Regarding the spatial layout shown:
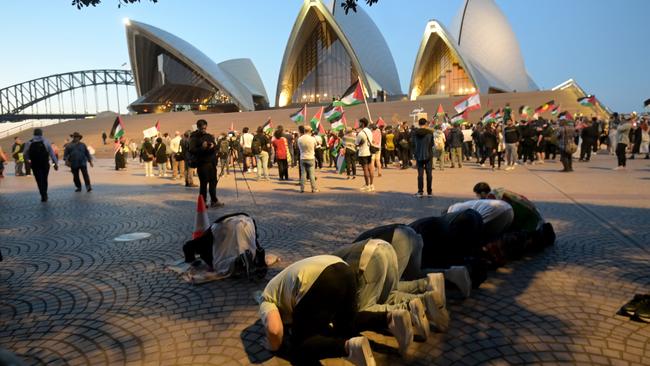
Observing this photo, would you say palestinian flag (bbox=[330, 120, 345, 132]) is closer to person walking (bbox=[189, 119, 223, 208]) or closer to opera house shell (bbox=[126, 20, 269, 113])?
person walking (bbox=[189, 119, 223, 208])

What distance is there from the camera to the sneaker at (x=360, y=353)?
2313mm

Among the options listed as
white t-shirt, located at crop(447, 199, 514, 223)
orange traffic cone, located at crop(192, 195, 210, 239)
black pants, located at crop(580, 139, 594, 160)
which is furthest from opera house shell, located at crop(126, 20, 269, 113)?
white t-shirt, located at crop(447, 199, 514, 223)

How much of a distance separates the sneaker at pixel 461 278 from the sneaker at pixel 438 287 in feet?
1.38

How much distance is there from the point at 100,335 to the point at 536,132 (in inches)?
659

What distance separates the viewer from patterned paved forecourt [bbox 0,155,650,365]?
2795 millimetres

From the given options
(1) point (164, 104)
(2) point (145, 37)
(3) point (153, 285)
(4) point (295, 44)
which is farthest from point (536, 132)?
(1) point (164, 104)

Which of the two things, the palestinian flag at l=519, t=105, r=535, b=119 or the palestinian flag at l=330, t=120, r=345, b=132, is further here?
the palestinian flag at l=519, t=105, r=535, b=119

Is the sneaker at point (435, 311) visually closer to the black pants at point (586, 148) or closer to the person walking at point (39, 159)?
the person walking at point (39, 159)

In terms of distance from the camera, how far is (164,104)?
6344 cm

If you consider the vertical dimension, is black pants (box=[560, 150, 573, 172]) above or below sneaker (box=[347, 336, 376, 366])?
Result: above

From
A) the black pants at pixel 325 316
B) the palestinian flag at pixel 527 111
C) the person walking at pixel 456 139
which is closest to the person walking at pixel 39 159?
the black pants at pixel 325 316

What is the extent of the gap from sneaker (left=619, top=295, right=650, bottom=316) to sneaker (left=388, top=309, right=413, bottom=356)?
1708 mm

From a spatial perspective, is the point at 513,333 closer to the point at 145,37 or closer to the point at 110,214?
the point at 110,214

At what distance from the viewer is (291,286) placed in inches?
97.0
